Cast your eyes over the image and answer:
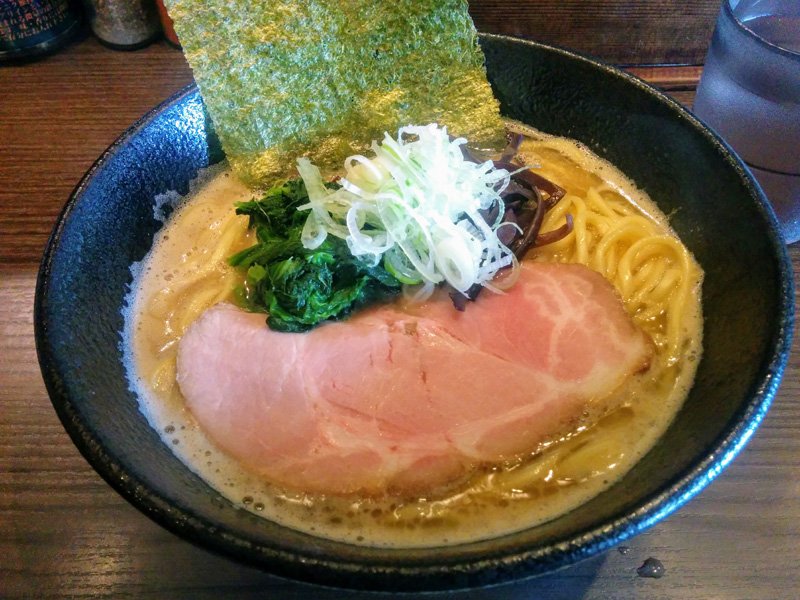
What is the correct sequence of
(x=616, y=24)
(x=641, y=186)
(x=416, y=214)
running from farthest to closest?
(x=616, y=24)
(x=641, y=186)
(x=416, y=214)

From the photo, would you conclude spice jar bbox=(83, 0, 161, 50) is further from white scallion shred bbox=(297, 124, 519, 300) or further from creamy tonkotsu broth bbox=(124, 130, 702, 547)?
white scallion shred bbox=(297, 124, 519, 300)


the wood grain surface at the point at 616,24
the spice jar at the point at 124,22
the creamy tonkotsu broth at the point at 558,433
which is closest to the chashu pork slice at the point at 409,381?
the creamy tonkotsu broth at the point at 558,433

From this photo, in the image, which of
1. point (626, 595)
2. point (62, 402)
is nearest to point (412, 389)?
point (626, 595)

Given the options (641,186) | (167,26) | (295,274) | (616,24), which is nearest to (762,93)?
(641,186)

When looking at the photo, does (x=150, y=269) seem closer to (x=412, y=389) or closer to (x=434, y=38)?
(x=412, y=389)

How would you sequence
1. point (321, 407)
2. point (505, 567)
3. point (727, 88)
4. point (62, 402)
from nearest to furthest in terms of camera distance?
point (505, 567) → point (62, 402) → point (321, 407) → point (727, 88)

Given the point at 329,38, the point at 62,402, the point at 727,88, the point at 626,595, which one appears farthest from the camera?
the point at 727,88

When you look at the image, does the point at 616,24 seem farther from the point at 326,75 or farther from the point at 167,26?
the point at 167,26
